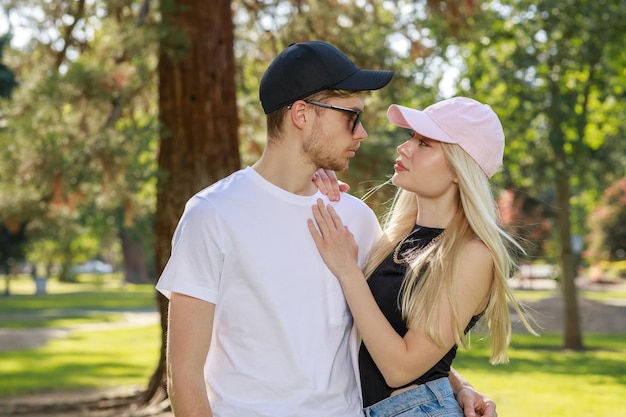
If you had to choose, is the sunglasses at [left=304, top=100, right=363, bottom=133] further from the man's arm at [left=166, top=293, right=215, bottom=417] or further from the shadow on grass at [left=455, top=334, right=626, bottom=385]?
the shadow on grass at [left=455, top=334, right=626, bottom=385]

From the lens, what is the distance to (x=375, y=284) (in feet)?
10.9

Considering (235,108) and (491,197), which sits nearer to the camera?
(491,197)

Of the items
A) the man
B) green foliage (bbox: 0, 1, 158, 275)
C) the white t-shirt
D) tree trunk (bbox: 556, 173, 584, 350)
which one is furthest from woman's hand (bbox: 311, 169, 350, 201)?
tree trunk (bbox: 556, 173, 584, 350)

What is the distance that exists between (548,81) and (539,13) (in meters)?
1.40

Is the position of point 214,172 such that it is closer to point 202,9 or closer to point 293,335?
point 202,9

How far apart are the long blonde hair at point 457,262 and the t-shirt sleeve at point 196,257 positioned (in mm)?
745

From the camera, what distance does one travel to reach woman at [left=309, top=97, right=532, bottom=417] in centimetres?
309

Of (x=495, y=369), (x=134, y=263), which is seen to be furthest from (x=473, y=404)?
(x=134, y=263)

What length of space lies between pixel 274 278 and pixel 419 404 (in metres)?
0.74

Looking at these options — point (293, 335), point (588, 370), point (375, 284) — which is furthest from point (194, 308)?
point (588, 370)

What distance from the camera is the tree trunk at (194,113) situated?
360 inches

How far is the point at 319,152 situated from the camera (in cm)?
305

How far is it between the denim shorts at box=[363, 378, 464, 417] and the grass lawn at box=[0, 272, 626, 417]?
8199 millimetres

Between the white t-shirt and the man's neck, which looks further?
the man's neck
